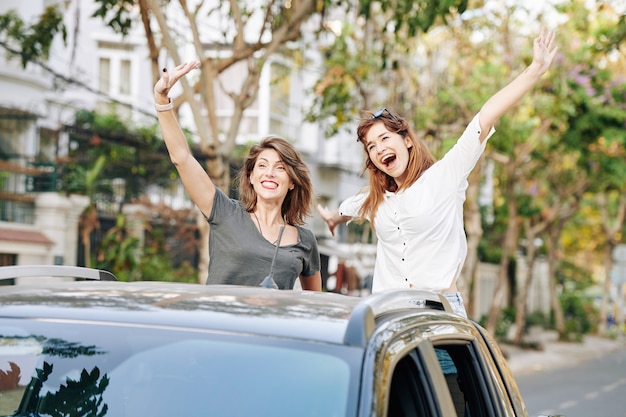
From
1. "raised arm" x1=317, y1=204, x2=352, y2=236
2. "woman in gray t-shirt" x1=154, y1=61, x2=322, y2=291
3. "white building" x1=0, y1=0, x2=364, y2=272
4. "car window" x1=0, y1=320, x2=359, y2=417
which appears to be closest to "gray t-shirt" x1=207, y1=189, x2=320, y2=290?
"woman in gray t-shirt" x1=154, y1=61, x2=322, y2=291

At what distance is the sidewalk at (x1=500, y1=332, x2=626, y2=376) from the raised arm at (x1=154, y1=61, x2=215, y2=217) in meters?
17.0

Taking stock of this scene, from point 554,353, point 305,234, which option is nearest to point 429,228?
point 305,234

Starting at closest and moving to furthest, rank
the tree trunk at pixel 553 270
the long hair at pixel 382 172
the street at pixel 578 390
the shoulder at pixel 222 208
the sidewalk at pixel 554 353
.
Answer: the shoulder at pixel 222 208
the long hair at pixel 382 172
the street at pixel 578 390
the sidewalk at pixel 554 353
the tree trunk at pixel 553 270

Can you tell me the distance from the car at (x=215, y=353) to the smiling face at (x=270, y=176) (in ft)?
5.40

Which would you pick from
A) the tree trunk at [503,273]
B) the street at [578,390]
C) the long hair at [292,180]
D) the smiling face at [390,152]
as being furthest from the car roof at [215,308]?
the tree trunk at [503,273]

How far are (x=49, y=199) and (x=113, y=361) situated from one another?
43.7ft

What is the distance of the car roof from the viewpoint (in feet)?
9.00

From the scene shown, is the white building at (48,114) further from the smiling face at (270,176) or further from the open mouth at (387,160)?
the open mouth at (387,160)

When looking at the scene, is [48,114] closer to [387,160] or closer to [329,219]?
[329,219]

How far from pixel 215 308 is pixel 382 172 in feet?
7.96

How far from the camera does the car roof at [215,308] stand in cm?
274

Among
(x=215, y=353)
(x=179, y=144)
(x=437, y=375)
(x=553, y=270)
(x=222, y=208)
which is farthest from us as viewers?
(x=553, y=270)

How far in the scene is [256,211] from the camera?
502cm

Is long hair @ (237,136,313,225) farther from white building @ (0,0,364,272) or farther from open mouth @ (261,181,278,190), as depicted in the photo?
white building @ (0,0,364,272)
